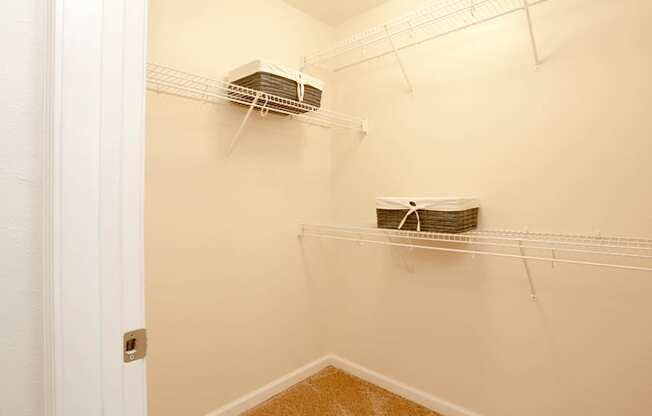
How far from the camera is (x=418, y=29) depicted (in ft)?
6.23

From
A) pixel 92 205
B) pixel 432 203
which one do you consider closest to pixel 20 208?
pixel 92 205

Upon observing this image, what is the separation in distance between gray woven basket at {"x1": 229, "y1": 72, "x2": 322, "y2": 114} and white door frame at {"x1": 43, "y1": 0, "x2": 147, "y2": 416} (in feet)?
3.44

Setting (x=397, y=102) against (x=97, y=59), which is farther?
(x=397, y=102)

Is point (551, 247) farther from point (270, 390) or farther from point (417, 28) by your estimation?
point (270, 390)

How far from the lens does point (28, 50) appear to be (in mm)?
528

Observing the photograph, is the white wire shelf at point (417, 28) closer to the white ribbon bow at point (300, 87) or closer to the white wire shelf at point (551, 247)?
the white ribbon bow at point (300, 87)

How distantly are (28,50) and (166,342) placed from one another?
136cm

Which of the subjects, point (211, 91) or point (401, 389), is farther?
point (401, 389)

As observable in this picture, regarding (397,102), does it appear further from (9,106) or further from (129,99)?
(9,106)

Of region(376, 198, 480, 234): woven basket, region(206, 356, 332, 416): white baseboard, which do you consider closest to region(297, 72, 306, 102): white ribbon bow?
region(376, 198, 480, 234): woven basket

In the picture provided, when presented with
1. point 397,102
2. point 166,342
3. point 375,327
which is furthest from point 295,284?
point 397,102

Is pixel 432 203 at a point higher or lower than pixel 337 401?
Result: higher

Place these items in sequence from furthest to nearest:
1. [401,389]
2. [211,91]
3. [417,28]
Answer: [401,389] < [417,28] < [211,91]

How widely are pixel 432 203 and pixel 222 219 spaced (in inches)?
39.8
